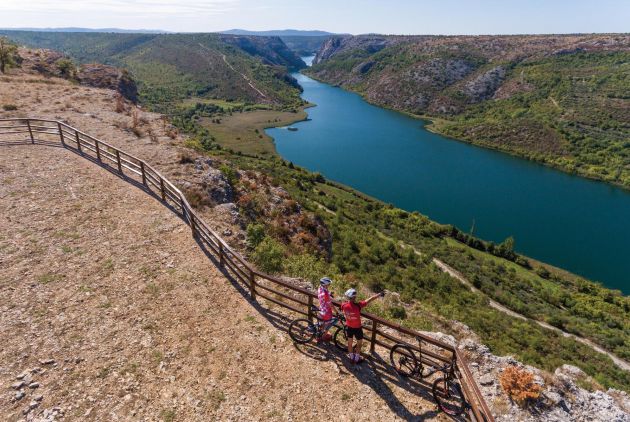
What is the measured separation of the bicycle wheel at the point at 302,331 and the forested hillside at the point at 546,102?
411 ft

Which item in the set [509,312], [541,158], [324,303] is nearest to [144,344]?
[324,303]

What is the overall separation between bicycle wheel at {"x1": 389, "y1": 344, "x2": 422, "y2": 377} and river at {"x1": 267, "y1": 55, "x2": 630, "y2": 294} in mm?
69063

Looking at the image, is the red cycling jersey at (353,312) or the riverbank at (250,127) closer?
the red cycling jersey at (353,312)

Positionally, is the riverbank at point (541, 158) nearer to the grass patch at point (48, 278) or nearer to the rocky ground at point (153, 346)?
the rocky ground at point (153, 346)

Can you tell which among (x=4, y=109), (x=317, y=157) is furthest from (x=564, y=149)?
(x=4, y=109)

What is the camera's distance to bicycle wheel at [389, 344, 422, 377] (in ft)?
35.4

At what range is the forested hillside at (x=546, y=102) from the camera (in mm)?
116688

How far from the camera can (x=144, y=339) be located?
1170cm

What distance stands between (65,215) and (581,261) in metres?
80.7

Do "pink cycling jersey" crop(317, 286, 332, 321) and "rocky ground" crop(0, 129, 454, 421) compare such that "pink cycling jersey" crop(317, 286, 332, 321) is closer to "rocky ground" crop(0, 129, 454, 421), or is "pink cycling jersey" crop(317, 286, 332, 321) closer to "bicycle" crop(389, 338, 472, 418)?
"rocky ground" crop(0, 129, 454, 421)

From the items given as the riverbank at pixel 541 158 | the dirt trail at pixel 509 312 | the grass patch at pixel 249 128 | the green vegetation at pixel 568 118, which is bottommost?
the grass patch at pixel 249 128

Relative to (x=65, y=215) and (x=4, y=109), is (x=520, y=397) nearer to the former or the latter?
(x=65, y=215)

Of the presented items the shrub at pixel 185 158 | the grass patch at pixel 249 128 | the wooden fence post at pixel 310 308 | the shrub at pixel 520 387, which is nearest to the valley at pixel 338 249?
the shrub at pixel 185 158

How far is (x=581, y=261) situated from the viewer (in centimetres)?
6688
